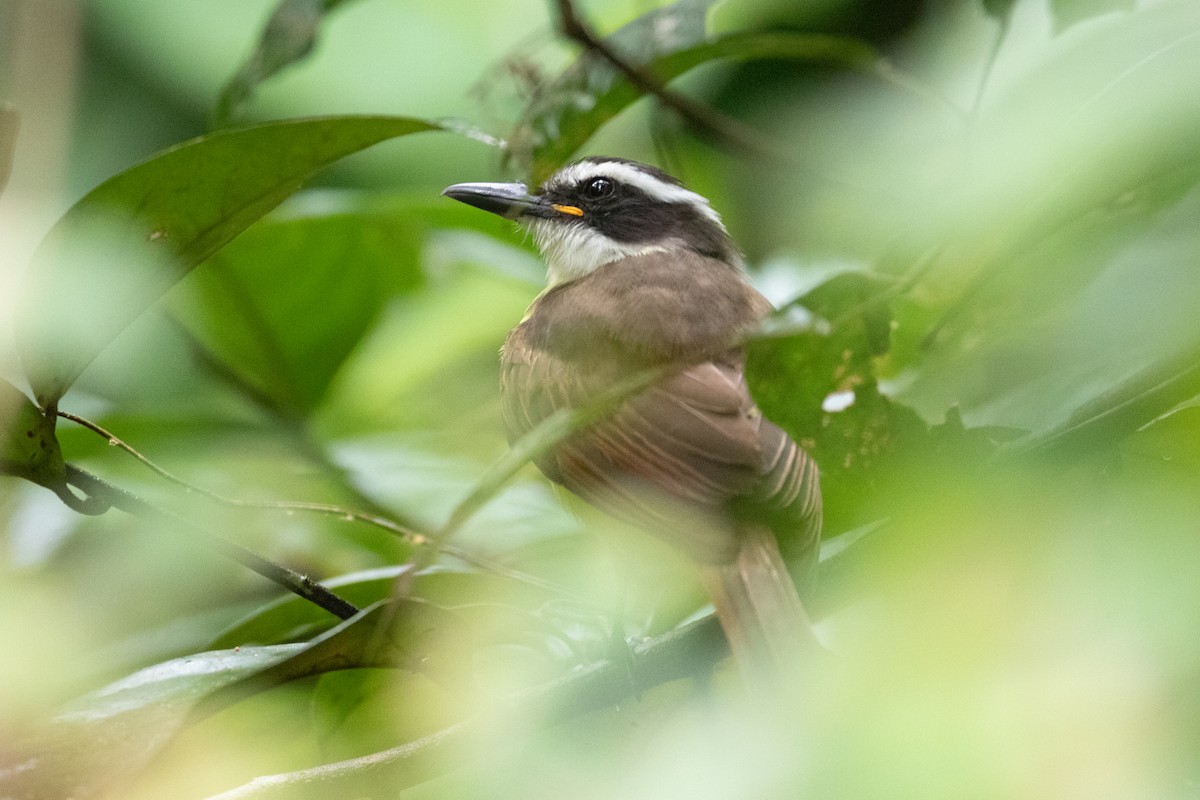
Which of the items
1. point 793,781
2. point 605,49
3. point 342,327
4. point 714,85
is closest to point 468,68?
point 714,85

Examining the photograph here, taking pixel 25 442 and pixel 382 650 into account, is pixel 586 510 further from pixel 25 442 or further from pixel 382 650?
pixel 25 442

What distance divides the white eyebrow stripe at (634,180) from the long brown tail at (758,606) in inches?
53.6

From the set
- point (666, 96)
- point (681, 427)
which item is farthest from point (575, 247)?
point (681, 427)

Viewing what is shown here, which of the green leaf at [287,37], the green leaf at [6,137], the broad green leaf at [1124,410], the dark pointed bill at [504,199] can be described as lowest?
the broad green leaf at [1124,410]

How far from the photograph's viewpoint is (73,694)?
1.50 meters

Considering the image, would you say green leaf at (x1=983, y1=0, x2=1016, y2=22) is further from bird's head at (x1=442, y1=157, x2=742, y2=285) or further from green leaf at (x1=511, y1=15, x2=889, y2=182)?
bird's head at (x1=442, y1=157, x2=742, y2=285)

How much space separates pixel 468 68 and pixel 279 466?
1.84m

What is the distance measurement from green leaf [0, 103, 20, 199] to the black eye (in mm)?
1804

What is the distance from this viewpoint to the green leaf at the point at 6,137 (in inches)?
52.7

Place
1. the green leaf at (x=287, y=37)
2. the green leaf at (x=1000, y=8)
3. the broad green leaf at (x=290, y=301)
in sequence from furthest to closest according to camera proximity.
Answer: the broad green leaf at (x=290, y=301), the green leaf at (x=1000, y=8), the green leaf at (x=287, y=37)

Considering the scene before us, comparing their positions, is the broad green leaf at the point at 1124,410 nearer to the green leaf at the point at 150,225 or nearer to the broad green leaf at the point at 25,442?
the green leaf at the point at 150,225

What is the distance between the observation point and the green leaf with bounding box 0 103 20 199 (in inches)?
52.7

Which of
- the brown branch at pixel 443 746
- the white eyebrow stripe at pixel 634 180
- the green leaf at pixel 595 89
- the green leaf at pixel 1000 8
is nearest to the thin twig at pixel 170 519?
the brown branch at pixel 443 746

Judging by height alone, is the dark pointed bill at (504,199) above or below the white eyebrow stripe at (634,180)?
below
